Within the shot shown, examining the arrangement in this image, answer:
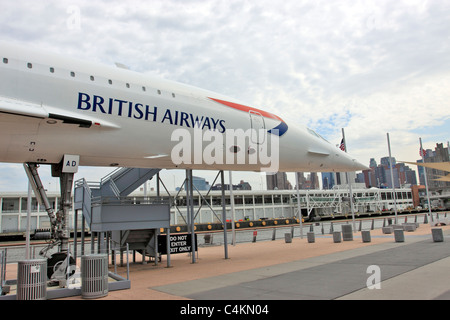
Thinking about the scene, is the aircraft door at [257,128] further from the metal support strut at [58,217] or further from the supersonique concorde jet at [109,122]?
the metal support strut at [58,217]

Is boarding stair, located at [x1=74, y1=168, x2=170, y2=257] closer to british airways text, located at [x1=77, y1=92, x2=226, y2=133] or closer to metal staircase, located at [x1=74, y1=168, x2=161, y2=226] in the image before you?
metal staircase, located at [x1=74, y1=168, x2=161, y2=226]

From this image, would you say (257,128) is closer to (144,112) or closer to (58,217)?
(144,112)

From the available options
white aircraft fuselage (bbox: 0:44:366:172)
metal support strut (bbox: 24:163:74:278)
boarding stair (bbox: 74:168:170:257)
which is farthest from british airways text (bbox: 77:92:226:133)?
boarding stair (bbox: 74:168:170:257)

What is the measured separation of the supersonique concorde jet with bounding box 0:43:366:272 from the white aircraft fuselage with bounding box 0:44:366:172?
24 millimetres

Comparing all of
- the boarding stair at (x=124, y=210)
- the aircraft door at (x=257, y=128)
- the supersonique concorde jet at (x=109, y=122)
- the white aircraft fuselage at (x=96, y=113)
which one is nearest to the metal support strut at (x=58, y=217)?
the supersonique concorde jet at (x=109, y=122)

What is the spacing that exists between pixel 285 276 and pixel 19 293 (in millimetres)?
6657

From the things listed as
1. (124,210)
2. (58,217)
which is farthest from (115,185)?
(58,217)

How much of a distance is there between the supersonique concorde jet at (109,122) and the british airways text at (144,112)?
0.03m

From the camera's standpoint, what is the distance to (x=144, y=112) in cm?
1094

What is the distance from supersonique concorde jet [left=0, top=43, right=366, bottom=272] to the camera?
8922 millimetres

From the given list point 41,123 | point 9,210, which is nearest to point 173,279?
point 41,123

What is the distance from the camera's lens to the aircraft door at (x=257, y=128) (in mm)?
14333
